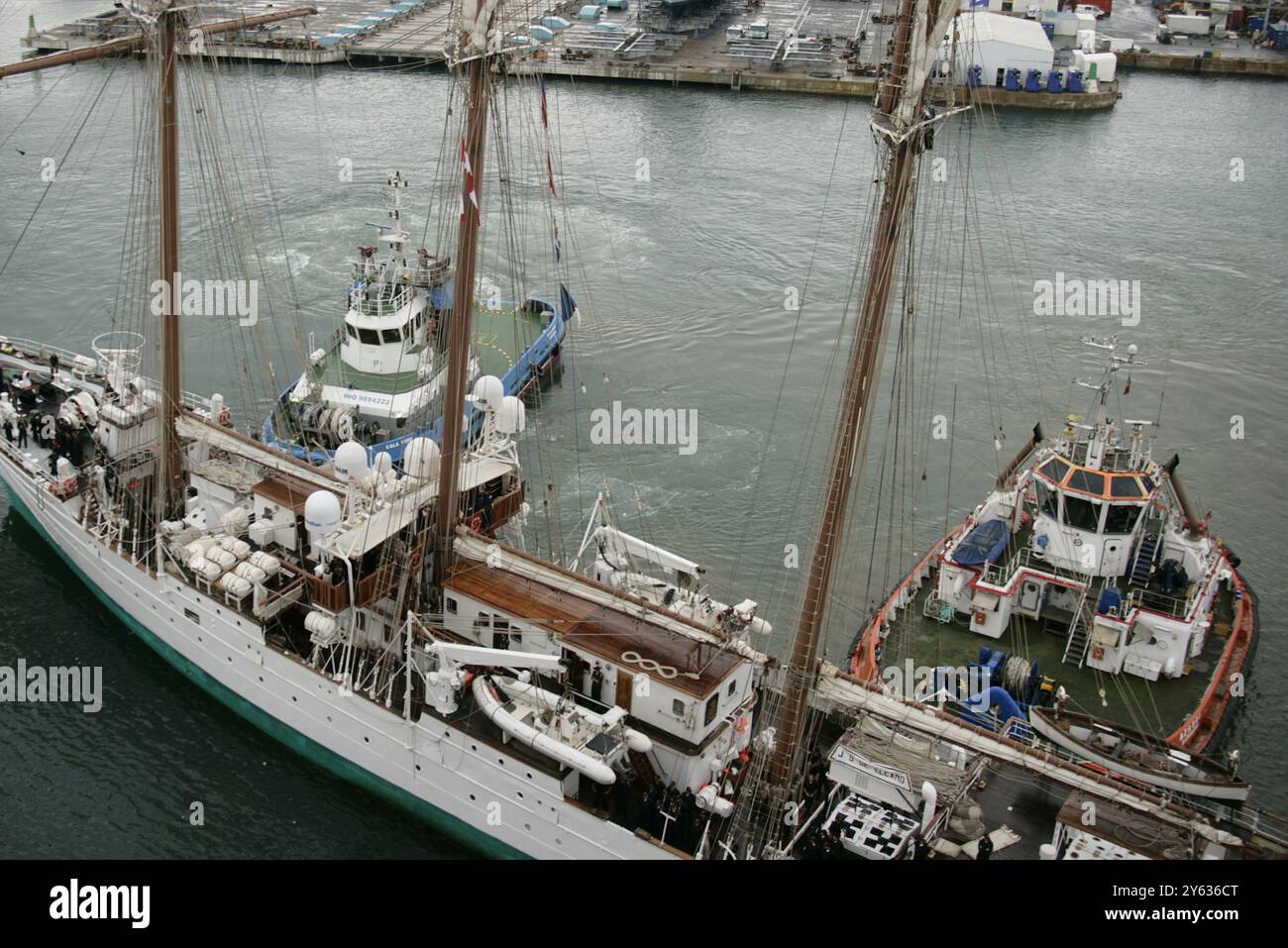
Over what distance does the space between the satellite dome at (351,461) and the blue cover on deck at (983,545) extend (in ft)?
50.5

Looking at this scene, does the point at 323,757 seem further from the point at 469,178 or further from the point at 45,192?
the point at 45,192

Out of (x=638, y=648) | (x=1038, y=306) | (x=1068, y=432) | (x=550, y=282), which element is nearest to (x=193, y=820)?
(x=638, y=648)

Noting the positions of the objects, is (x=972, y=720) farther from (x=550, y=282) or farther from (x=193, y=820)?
(x=550, y=282)

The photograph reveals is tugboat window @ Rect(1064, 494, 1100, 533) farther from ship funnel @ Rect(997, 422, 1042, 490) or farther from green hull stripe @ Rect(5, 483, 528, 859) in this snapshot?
green hull stripe @ Rect(5, 483, 528, 859)

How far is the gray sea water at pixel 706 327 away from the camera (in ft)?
98.7

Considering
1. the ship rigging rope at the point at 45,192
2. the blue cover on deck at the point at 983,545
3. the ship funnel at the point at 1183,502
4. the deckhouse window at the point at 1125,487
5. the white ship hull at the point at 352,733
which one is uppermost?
the ship rigging rope at the point at 45,192

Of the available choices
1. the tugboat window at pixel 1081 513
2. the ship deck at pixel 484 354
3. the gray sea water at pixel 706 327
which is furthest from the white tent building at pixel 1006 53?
the tugboat window at pixel 1081 513

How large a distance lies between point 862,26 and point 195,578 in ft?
280

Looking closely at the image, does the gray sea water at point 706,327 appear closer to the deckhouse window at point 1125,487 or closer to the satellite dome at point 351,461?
the deckhouse window at point 1125,487

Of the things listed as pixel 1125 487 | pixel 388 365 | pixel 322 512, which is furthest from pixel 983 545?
pixel 388 365

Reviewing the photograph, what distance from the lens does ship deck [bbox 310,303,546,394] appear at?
141ft

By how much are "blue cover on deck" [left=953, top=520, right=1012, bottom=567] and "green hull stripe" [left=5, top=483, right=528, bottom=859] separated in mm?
14216

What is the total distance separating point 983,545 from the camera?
33.8m

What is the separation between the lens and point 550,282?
55.2 meters
